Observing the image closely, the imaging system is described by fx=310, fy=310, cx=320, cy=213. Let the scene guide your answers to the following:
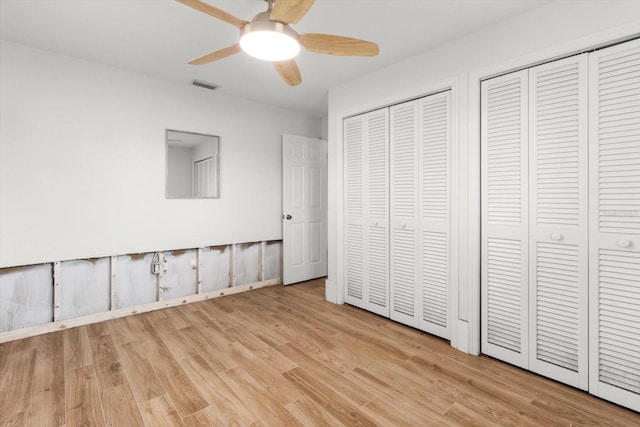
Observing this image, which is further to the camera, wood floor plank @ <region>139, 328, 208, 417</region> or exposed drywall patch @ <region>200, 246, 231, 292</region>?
exposed drywall patch @ <region>200, 246, 231, 292</region>

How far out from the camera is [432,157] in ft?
8.95

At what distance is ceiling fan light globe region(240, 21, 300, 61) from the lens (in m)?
1.57

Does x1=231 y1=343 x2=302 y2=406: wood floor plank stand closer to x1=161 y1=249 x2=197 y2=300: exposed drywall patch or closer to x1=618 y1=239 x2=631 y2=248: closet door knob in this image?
x1=161 y1=249 x2=197 y2=300: exposed drywall patch

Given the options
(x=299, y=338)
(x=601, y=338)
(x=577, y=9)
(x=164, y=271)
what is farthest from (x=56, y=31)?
(x=601, y=338)

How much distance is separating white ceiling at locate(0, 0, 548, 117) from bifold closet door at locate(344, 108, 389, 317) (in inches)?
23.9

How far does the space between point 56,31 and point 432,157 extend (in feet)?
10.7

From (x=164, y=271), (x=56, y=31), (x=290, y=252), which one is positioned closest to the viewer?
(x=56, y=31)

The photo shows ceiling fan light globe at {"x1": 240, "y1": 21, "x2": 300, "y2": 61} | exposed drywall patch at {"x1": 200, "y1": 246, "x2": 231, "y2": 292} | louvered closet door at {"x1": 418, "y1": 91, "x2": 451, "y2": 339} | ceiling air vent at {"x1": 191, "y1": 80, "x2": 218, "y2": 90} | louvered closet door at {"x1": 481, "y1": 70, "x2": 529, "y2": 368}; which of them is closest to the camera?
ceiling fan light globe at {"x1": 240, "y1": 21, "x2": 300, "y2": 61}

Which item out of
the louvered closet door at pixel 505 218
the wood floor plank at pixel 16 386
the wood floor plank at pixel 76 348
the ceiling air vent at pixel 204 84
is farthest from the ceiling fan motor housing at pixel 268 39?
the wood floor plank at pixel 76 348

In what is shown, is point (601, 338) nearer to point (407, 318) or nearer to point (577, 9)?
point (407, 318)

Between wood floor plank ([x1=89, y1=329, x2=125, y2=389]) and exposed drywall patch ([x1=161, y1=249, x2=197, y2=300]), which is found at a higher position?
exposed drywall patch ([x1=161, y1=249, x2=197, y2=300])

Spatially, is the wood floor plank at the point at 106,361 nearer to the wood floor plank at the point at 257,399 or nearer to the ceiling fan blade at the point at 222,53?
the wood floor plank at the point at 257,399

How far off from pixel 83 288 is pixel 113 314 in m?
0.39

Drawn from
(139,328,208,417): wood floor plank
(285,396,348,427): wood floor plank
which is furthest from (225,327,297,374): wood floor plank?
(139,328,208,417): wood floor plank
